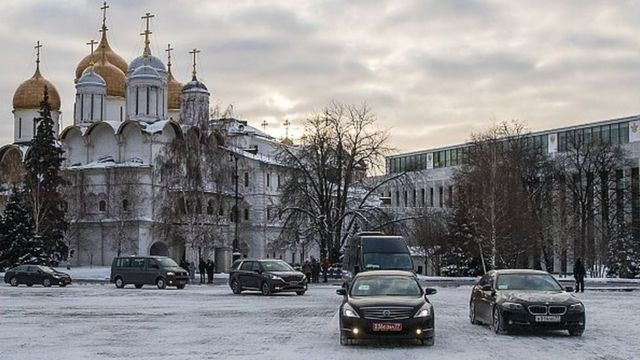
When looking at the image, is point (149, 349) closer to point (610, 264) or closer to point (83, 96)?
point (610, 264)

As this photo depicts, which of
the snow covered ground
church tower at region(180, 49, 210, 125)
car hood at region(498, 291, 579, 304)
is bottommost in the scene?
the snow covered ground

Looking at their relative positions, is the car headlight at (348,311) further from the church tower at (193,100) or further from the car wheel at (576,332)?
the church tower at (193,100)

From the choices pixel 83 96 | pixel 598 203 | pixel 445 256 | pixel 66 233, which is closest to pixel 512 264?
pixel 445 256

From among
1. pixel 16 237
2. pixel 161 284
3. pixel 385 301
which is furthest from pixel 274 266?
pixel 16 237

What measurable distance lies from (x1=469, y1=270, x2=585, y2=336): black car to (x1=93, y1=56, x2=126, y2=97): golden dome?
246ft

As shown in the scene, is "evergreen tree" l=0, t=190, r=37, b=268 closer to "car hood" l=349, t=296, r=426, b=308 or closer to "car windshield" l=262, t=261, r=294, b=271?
"car windshield" l=262, t=261, r=294, b=271

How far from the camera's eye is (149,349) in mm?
16578

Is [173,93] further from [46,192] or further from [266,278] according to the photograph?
[266,278]

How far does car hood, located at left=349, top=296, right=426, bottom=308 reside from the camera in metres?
16.9

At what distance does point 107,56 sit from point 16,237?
1193 inches

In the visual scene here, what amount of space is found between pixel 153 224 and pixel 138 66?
17127 mm

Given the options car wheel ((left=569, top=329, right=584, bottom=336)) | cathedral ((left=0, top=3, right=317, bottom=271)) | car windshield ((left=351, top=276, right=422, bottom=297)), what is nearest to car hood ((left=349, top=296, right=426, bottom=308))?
car windshield ((left=351, top=276, right=422, bottom=297))

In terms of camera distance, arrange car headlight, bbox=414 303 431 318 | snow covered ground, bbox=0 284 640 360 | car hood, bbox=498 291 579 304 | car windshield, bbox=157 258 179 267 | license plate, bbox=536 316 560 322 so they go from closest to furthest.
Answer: snow covered ground, bbox=0 284 640 360 → car headlight, bbox=414 303 431 318 → license plate, bbox=536 316 560 322 → car hood, bbox=498 291 579 304 → car windshield, bbox=157 258 179 267

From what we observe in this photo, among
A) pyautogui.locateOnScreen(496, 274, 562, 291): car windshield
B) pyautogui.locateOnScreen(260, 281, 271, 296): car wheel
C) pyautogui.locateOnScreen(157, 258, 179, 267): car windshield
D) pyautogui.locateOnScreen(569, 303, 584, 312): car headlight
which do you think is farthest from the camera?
pyautogui.locateOnScreen(157, 258, 179, 267): car windshield
